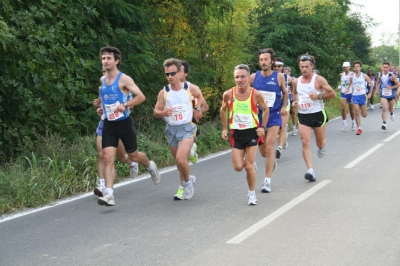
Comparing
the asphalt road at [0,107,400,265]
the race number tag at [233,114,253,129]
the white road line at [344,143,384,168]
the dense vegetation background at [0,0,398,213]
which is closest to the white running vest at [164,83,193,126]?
the race number tag at [233,114,253,129]

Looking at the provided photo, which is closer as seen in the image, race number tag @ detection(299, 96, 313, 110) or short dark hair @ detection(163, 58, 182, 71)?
short dark hair @ detection(163, 58, 182, 71)

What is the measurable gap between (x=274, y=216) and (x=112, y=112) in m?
2.42

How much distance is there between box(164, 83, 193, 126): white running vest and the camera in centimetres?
951

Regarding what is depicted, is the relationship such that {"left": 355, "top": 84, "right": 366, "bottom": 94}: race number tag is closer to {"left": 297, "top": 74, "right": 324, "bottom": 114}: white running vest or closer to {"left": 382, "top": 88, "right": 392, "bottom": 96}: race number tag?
{"left": 382, "top": 88, "right": 392, "bottom": 96}: race number tag

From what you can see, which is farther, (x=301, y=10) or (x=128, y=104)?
(x=301, y=10)

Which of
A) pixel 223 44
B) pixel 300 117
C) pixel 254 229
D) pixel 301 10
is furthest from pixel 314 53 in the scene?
pixel 254 229

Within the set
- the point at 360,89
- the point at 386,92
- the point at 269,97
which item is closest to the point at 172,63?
the point at 269,97

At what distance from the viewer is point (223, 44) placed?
1977 cm

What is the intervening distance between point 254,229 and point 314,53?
74.5 ft

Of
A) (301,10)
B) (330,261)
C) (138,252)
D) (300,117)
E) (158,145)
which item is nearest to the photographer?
(330,261)

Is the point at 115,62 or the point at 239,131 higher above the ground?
the point at 115,62

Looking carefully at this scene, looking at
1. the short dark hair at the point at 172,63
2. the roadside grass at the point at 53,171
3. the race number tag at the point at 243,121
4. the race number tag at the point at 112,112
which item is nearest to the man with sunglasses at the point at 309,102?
the race number tag at the point at 243,121

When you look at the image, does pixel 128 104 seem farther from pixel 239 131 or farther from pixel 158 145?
pixel 158 145

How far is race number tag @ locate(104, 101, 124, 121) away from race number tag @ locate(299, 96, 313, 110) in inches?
129
